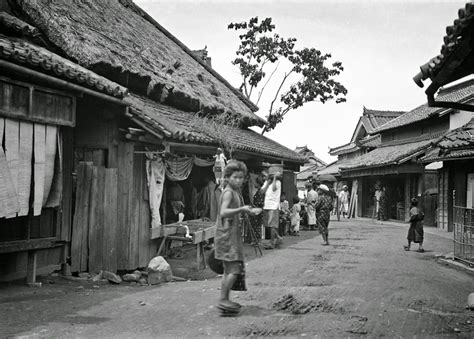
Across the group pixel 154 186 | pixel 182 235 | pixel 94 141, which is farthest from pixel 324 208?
pixel 94 141

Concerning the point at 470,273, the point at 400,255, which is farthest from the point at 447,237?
the point at 470,273

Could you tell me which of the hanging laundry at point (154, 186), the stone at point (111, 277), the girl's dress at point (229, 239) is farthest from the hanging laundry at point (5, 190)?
the girl's dress at point (229, 239)

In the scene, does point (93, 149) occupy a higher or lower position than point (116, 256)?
higher

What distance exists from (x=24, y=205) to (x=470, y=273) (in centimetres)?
846

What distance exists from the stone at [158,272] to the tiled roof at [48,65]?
312 centimetres

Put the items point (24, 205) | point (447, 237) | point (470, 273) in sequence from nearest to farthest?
point (24, 205)
point (470, 273)
point (447, 237)

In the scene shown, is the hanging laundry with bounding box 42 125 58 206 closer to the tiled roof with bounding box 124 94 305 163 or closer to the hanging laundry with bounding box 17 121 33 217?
the hanging laundry with bounding box 17 121 33 217

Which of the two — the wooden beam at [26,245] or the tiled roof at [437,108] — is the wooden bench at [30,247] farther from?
the tiled roof at [437,108]

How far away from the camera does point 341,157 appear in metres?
40.9

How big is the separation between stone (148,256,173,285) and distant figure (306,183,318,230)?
11.2 m

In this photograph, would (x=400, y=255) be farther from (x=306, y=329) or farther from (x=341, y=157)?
(x=341, y=157)

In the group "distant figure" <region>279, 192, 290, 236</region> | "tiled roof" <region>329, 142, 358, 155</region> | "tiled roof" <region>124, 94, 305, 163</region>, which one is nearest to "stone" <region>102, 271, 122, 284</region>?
"tiled roof" <region>124, 94, 305, 163</region>

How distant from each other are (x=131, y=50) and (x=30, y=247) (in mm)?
7162

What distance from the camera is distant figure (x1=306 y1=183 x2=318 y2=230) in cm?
1895
